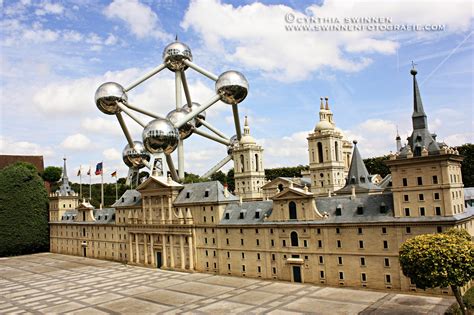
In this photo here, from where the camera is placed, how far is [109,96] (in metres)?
58.2

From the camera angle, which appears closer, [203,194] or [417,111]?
[417,111]

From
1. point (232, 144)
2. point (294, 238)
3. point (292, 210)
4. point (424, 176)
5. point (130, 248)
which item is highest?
point (232, 144)

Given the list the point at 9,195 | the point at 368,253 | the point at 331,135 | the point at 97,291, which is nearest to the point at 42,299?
the point at 97,291

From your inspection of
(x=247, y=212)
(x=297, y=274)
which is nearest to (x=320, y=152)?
(x=247, y=212)

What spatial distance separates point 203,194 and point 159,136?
9310mm

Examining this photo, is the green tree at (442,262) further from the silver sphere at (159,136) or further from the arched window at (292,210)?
the silver sphere at (159,136)

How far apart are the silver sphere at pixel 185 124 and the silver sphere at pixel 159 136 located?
356 inches

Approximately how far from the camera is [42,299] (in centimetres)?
4197

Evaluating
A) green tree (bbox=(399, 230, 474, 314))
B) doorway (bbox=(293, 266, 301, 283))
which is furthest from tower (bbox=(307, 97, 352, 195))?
green tree (bbox=(399, 230, 474, 314))

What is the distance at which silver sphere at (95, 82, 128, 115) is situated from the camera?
191 ft

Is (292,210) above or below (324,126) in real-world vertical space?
below

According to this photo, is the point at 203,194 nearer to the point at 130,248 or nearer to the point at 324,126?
the point at 130,248

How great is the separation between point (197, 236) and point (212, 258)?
3648 millimetres

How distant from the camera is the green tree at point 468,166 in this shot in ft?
235
